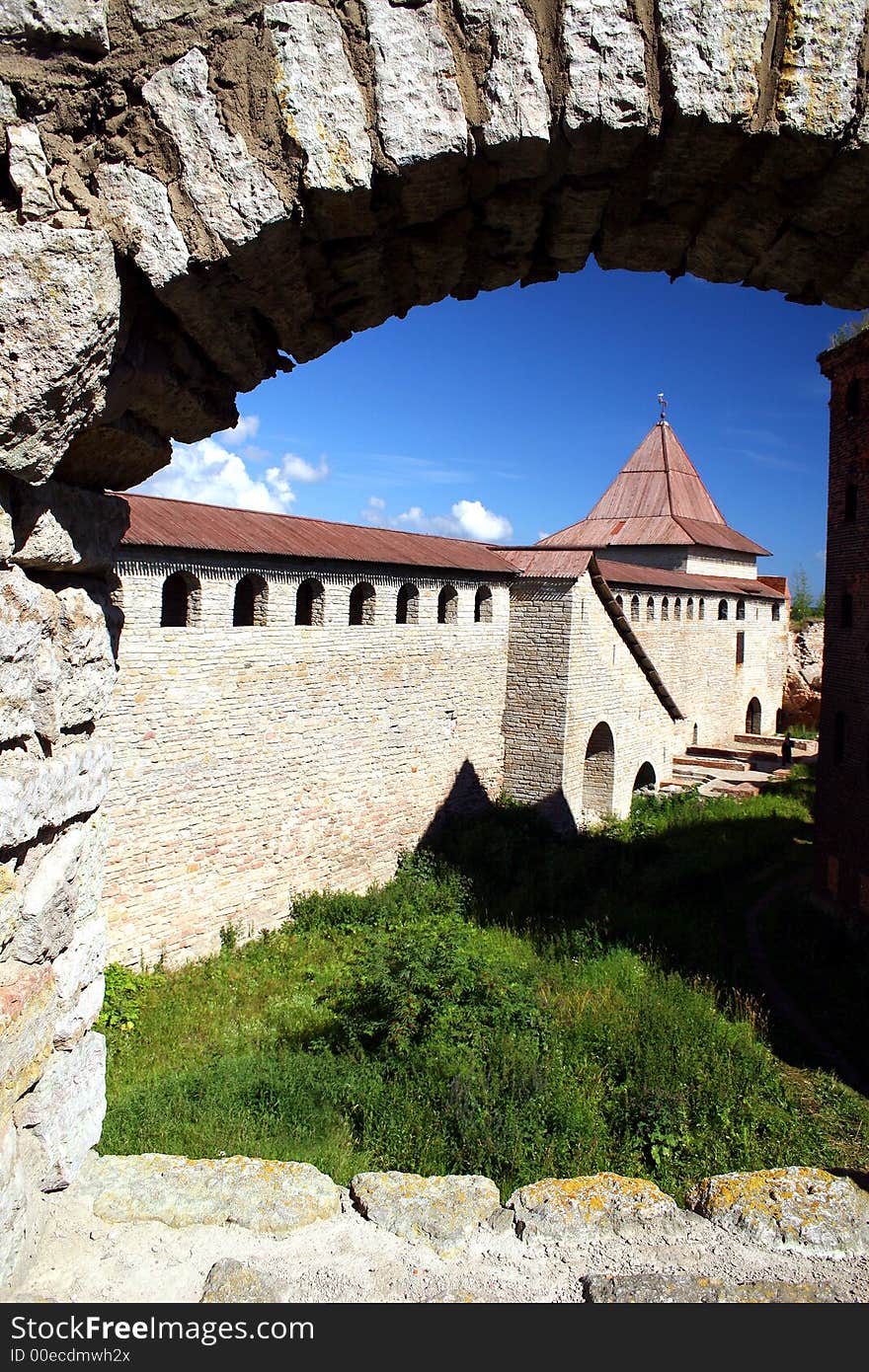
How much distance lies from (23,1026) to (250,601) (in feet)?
27.2

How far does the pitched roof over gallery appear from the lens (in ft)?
87.2

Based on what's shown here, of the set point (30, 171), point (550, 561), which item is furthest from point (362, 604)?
point (30, 171)

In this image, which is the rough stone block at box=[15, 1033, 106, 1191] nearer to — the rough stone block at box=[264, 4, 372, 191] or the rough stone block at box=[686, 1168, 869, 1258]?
the rough stone block at box=[686, 1168, 869, 1258]

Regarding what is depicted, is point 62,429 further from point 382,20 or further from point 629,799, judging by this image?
point 629,799

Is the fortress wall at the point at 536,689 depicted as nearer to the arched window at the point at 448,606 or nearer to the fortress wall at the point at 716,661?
the arched window at the point at 448,606

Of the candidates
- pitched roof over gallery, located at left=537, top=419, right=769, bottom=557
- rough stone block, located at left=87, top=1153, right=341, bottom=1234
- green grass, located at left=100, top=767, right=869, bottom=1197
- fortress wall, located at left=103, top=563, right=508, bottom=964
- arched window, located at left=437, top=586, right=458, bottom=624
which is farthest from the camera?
pitched roof over gallery, located at left=537, top=419, right=769, bottom=557

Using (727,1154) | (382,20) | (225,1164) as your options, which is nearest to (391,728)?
(727,1154)

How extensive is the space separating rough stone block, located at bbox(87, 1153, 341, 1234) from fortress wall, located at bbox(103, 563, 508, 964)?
6072 millimetres

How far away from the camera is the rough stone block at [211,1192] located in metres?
2.57

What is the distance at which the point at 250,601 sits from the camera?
34.1 ft

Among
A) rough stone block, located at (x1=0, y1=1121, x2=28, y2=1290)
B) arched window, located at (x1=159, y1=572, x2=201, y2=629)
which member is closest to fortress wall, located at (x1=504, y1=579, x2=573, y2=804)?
arched window, located at (x1=159, y1=572, x2=201, y2=629)

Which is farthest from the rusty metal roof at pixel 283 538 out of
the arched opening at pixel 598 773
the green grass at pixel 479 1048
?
the green grass at pixel 479 1048

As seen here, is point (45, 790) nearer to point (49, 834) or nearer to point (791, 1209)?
point (49, 834)
